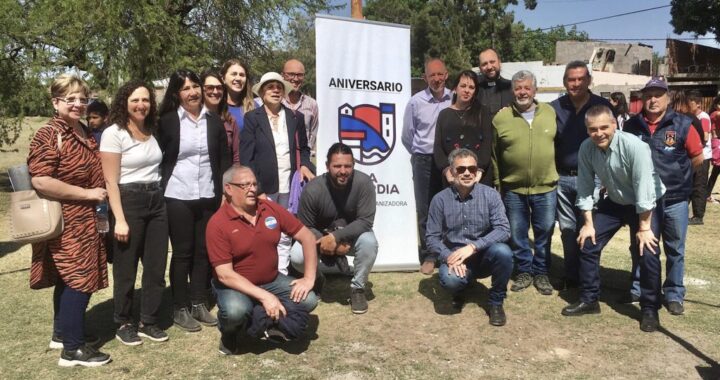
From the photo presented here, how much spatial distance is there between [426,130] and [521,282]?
1.69 metres

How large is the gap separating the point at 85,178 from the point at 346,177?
1.94 m

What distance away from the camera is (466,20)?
38.8 m

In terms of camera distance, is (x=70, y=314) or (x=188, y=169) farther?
(x=188, y=169)

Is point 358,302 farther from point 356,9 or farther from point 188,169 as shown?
point 356,9

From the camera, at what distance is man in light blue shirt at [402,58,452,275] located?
5.34 metres

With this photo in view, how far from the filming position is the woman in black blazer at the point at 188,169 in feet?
12.7

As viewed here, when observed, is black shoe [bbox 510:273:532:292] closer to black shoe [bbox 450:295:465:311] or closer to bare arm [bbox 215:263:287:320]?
black shoe [bbox 450:295:465:311]

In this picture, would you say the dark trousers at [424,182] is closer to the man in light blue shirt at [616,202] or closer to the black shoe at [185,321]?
the man in light blue shirt at [616,202]

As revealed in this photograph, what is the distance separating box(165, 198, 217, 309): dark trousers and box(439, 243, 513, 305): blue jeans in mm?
1885

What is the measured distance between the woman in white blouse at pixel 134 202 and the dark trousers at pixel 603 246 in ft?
10.6

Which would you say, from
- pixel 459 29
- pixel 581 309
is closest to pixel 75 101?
pixel 581 309

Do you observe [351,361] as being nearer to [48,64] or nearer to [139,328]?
[139,328]

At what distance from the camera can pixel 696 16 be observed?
23547 millimetres

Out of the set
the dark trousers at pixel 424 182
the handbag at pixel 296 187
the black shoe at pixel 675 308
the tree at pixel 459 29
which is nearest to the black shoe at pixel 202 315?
the handbag at pixel 296 187
